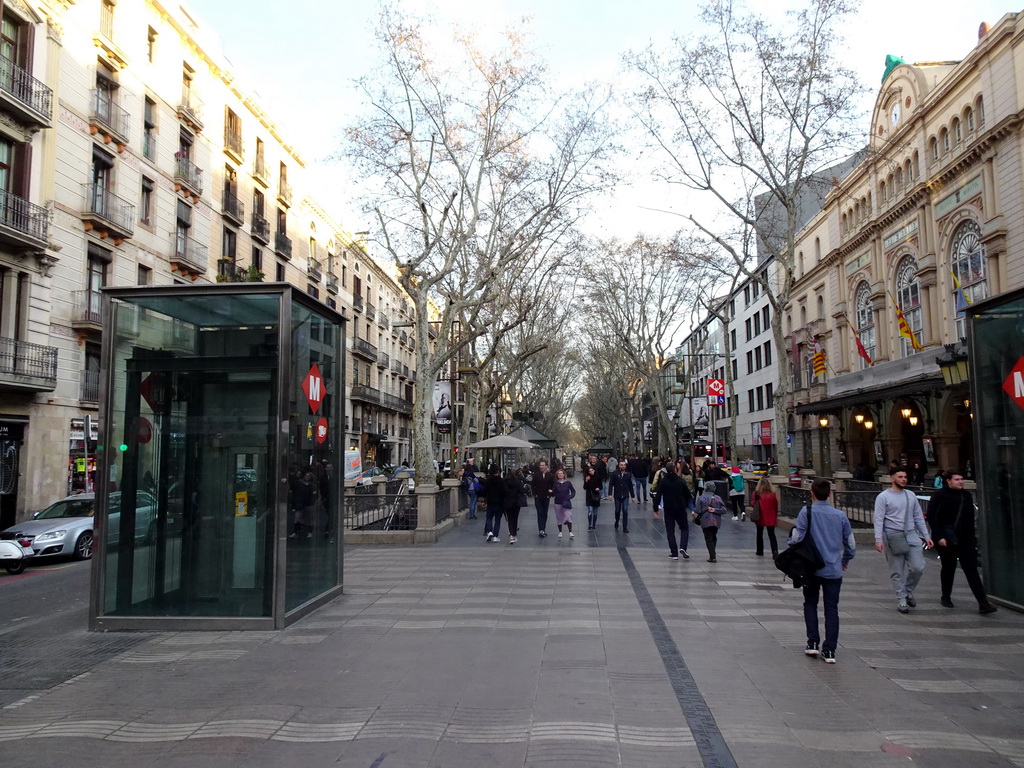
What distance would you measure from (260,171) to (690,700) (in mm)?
34596

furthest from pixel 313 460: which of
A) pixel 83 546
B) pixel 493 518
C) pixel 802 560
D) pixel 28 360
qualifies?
pixel 28 360

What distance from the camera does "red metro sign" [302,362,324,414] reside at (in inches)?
328

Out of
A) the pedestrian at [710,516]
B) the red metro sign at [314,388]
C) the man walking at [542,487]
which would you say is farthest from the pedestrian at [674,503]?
the red metro sign at [314,388]

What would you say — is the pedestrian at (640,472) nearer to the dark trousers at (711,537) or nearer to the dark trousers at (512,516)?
the dark trousers at (512,516)

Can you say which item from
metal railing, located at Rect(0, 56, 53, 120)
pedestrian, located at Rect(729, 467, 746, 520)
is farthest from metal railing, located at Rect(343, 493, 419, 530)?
metal railing, located at Rect(0, 56, 53, 120)

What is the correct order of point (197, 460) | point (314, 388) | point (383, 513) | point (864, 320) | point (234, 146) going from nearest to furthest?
Answer: point (197, 460), point (314, 388), point (383, 513), point (234, 146), point (864, 320)

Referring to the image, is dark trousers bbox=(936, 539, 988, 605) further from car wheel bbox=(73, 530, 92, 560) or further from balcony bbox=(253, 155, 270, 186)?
balcony bbox=(253, 155, 270, 186)

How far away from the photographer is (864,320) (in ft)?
120

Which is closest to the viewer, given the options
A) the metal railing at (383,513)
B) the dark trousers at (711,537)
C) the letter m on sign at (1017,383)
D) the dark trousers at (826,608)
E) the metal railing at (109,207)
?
the dark trousers at (826,608)

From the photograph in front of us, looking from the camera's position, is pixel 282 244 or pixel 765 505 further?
pixel 282 244

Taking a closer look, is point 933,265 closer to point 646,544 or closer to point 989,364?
point 646,544

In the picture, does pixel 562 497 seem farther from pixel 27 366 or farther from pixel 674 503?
pixel 27 366

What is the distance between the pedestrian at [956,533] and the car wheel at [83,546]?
1452 centimetres

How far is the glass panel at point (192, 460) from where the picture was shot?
25.3 feet
